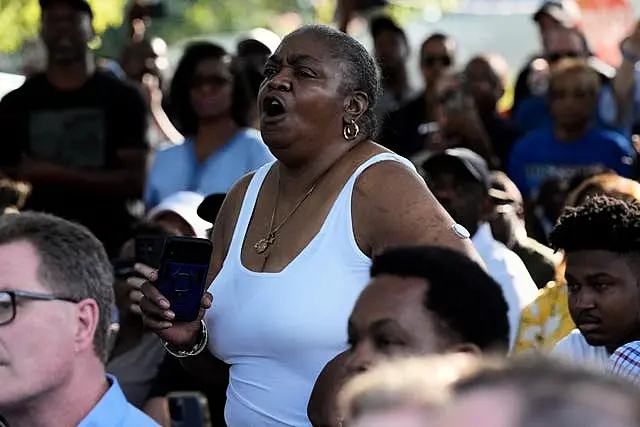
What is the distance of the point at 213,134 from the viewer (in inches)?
264

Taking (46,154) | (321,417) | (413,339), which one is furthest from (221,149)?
(413,339)

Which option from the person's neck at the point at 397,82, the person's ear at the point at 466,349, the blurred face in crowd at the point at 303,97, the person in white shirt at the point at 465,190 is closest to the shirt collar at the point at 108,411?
the blurred face in crowd at the point at 303,97

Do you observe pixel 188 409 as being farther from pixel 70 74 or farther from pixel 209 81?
pixel 70 74

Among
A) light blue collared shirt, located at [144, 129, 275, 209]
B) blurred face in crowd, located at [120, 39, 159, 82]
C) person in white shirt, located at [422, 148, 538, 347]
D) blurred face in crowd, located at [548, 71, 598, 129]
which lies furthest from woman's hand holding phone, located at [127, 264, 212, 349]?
blurred face in crowd, located at [120, 39, 159, 82]

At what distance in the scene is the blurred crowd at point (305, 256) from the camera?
2566 mm

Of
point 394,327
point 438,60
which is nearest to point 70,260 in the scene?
point 394,327

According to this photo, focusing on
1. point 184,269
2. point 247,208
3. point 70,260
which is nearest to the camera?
point 70,260

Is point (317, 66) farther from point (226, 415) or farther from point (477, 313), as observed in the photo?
point (477, 313)

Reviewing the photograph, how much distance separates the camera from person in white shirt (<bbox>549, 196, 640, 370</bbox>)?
4184 mm

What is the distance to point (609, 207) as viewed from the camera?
4.38m

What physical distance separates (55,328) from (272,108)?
2.76ft

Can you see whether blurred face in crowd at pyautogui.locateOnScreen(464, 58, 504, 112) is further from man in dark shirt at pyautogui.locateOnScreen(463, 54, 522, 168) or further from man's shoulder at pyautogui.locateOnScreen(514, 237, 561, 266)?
man's shoulder at pyautogui.locateOnScreen(514, 237, 561, 266)

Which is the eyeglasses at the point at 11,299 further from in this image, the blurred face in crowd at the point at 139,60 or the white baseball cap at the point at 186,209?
the blurred face in crowd at the point at 139,60

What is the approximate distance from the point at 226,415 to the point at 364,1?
7.34 meters
